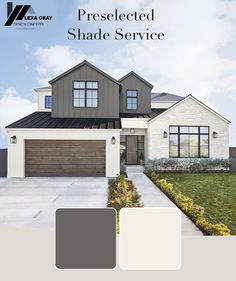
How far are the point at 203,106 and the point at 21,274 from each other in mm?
10559

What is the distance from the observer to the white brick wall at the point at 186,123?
11.3m

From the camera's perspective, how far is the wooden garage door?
352 inches

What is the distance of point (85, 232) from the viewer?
191 cm

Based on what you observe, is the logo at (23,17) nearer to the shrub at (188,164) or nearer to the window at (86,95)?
the window at (86,95)

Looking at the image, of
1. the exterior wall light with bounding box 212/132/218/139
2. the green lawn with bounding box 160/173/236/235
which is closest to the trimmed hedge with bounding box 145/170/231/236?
the green lawn with bounding box 160/173/236/235

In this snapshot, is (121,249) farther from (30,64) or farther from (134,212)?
(30,64)

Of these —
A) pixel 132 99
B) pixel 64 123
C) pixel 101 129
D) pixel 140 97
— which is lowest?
pixel 101 129

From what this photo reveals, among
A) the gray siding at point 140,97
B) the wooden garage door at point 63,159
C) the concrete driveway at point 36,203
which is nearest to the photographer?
the concrete driveway at point 36,203

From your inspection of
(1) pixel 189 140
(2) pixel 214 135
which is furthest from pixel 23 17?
(2) pixel 214 135

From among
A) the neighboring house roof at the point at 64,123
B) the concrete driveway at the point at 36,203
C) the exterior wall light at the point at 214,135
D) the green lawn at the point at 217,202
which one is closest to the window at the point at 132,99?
the neighboring house roof at the point at 64,123

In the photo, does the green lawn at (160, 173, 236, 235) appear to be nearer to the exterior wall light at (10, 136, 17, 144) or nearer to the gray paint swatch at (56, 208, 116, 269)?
the gray paint swatch at (56, 208, 116, 269)

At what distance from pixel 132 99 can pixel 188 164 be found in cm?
445

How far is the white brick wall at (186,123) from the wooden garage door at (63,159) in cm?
310

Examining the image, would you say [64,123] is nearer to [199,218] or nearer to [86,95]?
[86,95]
